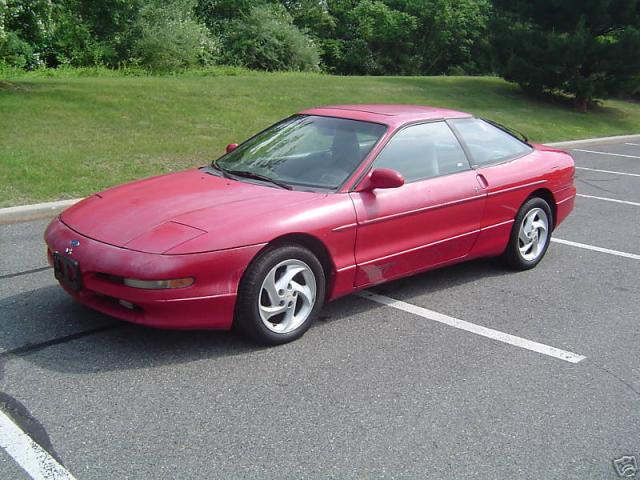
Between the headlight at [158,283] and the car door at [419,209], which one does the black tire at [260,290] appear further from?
the car door at [419,209]

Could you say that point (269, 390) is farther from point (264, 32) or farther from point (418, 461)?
point (264, 32)

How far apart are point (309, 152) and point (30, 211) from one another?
3.62 meters

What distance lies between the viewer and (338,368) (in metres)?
4.06

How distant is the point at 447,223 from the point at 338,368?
169cm

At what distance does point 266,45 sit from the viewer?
22.9 metres

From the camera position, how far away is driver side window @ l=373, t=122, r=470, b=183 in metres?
5.08

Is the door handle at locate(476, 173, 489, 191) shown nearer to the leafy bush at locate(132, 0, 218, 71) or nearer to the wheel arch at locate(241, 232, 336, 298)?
the wheel arch at locate(241, 232, 336, 298)

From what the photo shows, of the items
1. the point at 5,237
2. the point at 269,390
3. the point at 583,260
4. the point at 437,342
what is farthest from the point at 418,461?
the point at 5,237

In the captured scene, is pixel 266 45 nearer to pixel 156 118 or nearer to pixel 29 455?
pixel 156 118

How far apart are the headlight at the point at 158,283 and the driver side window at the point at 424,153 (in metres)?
Result: 1.71

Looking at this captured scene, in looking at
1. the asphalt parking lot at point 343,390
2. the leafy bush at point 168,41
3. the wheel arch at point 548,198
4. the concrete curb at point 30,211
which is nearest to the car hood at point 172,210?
Result: the asphalt parking lot at point 343,390

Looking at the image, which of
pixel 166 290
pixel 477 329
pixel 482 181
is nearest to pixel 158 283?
→ pixel 166 290

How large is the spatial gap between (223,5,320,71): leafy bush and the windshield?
17.7m

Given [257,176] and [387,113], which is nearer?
[257,176]
